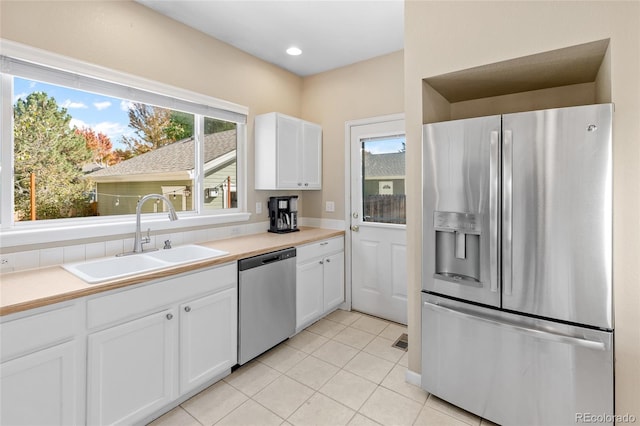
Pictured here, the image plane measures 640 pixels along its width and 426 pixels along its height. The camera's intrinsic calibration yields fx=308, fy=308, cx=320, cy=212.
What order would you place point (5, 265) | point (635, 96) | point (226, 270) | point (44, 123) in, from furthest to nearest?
1. point (226, 270)
2. point (44, 123)
3. point (5, 265)
4. point (635, 96)

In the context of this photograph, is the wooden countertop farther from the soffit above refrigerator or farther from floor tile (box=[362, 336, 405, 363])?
the soffit above refrigerator

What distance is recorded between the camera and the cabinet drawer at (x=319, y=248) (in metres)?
2.83

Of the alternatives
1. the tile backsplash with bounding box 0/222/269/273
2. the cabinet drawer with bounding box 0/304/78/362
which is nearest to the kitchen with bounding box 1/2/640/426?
the tile backsplash with bounding box 0/222/269/273

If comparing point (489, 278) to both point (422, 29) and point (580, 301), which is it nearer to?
point (580, 301)

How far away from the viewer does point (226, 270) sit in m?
2.16

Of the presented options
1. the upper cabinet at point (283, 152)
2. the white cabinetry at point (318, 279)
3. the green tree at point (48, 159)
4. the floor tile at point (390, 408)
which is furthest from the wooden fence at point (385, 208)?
the green tree at point (48, 159)

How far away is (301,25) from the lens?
2.63m

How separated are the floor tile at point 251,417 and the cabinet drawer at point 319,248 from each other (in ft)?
3.91

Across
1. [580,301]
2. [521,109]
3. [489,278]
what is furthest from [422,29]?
[580,301]

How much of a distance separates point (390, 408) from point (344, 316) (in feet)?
4.71

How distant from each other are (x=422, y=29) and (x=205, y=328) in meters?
2.44

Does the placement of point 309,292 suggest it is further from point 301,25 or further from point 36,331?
point 301,25

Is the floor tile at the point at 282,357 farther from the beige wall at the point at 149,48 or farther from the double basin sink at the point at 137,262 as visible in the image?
the beige wall at the point at 149,48

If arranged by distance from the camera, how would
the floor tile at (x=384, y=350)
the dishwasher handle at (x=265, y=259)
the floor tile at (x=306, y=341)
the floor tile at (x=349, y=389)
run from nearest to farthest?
the floor tile at (x=349, y=389)
the dishwasher handle at (x=265, y=259)
the floor tile at (x=384, y=350)
the floor tile at (x=306, y=341)
